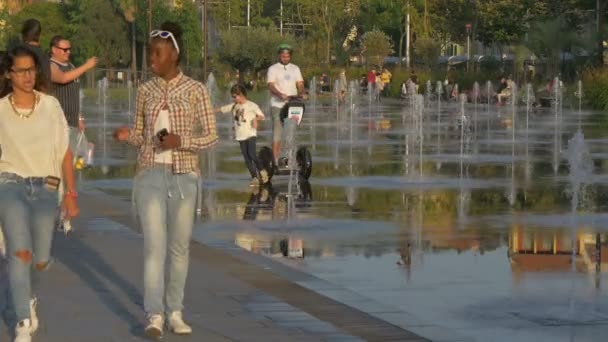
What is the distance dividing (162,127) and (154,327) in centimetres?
113

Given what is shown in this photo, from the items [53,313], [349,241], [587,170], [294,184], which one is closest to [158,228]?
[53,313]

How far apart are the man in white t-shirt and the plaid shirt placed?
35.7 feet

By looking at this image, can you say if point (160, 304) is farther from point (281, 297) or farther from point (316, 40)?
point (316, 40)

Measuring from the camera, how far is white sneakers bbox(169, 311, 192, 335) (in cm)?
905

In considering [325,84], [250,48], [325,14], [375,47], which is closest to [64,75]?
[325,84]

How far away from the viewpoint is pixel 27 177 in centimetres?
874

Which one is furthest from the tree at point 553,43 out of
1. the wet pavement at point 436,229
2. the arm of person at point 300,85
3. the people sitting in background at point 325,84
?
the arm of person at point 300,85

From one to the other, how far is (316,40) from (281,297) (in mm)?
93842

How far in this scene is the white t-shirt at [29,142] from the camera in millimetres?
8758

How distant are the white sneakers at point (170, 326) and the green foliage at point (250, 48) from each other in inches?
3171

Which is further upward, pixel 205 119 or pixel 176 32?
pixel 176 32

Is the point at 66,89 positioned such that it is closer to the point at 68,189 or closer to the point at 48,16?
the point at 68,189

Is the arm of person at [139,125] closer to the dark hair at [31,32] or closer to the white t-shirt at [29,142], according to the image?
the white t-shirt at [29,142]

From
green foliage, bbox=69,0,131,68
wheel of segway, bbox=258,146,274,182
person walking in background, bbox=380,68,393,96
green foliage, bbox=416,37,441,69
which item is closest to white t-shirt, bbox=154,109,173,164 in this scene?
wheel of segway, bbox=258,146,274,182
